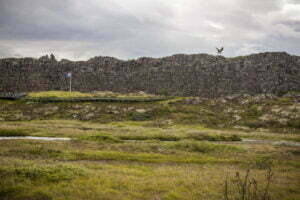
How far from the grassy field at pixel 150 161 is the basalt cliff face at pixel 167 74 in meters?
45.5

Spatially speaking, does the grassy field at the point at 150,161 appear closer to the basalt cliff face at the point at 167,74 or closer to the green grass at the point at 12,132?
the green grass at the point at 12,132

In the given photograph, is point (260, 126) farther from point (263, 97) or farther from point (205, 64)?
point (205, 64)

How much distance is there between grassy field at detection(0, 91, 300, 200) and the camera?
1977 centimetres

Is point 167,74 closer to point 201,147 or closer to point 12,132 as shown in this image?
point 12,132

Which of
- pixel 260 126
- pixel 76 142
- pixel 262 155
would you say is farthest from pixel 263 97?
pixel 76 142

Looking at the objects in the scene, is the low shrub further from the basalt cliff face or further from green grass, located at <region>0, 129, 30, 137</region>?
the basalt cliff face

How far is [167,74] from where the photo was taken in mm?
127625

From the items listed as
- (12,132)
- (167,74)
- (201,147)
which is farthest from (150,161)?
(167,74)

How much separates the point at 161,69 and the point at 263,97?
49381mm

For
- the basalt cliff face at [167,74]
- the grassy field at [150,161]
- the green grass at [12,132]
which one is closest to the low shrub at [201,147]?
the grassy field at [150,161]

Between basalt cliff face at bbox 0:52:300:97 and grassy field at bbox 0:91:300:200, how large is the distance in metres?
45.5

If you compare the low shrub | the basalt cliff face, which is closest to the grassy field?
the low shrub

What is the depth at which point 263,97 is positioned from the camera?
92500 mm

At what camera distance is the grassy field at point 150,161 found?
19766mm
